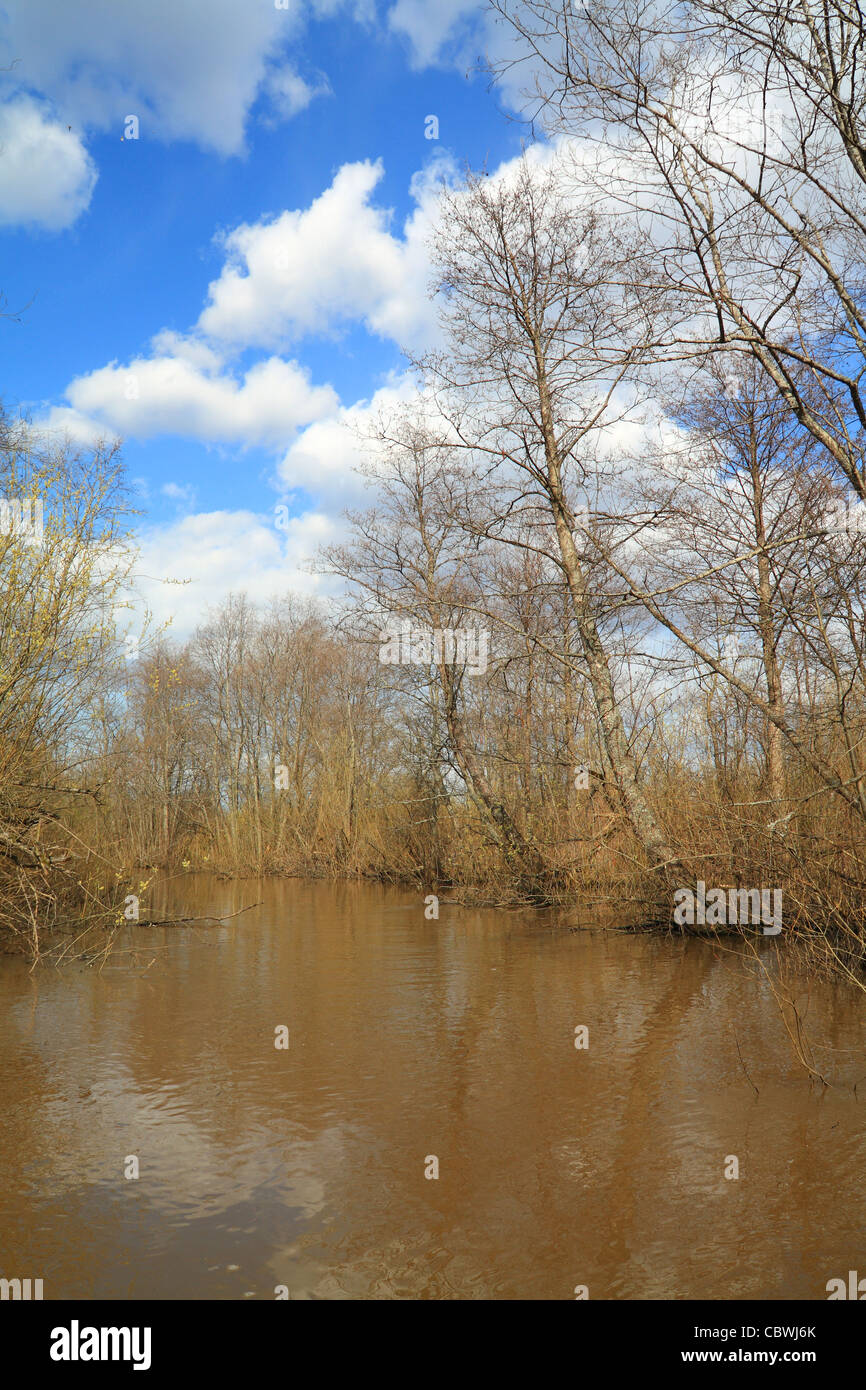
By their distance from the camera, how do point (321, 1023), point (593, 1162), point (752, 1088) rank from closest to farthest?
point (593, 1162), point (752, 1088), point (321, 1023)

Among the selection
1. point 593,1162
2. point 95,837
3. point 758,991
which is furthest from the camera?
point 95,837

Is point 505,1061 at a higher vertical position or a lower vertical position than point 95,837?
lower

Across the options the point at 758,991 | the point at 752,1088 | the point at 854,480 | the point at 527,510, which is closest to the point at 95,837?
the point at 527,510

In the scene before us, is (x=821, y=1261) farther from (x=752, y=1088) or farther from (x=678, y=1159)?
(x=752, y=1088)

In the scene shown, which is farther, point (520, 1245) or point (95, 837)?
point (95, 837)

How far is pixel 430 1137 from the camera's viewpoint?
4410mm

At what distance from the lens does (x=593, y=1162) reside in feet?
13.3

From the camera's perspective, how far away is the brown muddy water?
3193mm

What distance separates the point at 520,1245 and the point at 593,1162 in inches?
33.6

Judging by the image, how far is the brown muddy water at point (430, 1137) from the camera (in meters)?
3.19

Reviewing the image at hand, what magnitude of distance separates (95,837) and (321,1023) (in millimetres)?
5298
